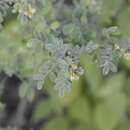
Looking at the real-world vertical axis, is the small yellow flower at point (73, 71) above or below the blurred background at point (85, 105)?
above

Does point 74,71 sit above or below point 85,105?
above

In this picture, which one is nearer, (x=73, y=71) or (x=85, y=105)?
(x=73, y=71)

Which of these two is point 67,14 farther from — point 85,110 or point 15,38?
point 85,110

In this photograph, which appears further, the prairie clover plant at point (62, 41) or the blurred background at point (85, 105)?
the blurred background at point (85, 105)

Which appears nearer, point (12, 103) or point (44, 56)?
point (44, 56)

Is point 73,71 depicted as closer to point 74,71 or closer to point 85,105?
point 74,71

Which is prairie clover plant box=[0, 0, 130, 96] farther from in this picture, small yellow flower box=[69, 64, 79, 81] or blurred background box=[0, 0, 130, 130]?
blurred background box=[0, 0, 130, 130]

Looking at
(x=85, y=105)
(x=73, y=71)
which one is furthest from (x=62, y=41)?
(x=85, y=105)

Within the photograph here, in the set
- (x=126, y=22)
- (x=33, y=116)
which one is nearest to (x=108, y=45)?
(x=126, y=22)

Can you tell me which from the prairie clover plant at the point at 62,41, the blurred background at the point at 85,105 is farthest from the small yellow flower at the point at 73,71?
the blurred background at the point at 85,105

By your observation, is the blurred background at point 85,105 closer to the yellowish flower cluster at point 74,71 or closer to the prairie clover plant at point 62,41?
the prairie clover plant at point 62,41

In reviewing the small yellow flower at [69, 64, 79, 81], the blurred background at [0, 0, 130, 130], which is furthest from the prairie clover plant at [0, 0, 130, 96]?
the blurred background at [0, 0, 130, 130]
